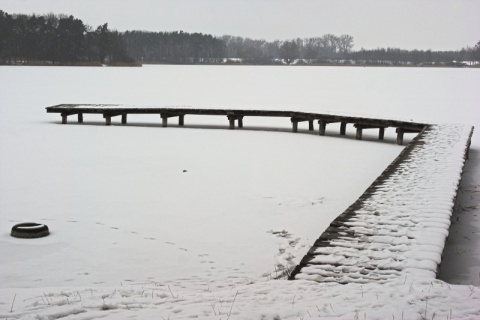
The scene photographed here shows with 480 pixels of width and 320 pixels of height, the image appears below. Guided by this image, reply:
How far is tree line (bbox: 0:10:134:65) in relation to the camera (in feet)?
318

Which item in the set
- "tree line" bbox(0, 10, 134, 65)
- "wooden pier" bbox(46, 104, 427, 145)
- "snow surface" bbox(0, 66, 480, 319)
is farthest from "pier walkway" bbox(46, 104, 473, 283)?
"tree line" bbox(0, 10, 134, 65)

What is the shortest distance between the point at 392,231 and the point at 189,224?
260 cm

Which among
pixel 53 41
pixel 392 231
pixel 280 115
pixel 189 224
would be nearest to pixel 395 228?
pixel 392 231

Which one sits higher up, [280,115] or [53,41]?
[53,41]

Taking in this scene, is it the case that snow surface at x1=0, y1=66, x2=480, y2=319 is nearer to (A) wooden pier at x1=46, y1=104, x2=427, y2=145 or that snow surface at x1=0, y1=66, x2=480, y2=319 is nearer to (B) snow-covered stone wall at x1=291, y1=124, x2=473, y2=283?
(B) snow-covered stone wall at x1=291, y1=124, x2=473, y2=283

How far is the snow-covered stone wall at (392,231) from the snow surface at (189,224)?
0.81 feet

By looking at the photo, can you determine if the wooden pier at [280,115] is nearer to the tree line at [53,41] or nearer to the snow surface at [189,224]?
the snow surface at [189,224]

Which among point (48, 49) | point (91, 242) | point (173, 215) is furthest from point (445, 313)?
point (48, 49)

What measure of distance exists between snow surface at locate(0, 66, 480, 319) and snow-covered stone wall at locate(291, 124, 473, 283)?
9.7 inches

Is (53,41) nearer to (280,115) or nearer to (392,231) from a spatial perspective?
(280,115)

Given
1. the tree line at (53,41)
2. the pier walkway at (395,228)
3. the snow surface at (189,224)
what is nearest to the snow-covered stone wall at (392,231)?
the pier walkway at (395,228)

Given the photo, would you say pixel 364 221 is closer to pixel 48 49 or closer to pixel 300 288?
pixel 300 288

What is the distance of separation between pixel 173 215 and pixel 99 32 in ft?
342

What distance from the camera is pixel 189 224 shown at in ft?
21.7
